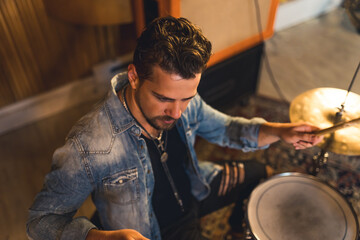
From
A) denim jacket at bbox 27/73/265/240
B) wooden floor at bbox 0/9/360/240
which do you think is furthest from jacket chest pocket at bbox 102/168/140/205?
wooden floor at bbox 0/9/360/240

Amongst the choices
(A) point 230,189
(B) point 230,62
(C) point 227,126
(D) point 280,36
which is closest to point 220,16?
(B) point 230,62

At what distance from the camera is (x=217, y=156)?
7.12 feet

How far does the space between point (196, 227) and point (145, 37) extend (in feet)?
2.62

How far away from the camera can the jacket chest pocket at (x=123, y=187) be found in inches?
44.3

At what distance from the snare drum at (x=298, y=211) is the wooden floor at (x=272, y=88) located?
448mm

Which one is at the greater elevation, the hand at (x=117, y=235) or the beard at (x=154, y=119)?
the beard at (x=154, y=119)

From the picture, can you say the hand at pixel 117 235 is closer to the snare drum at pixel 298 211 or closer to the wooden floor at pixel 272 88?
the snare drum at pixel 298 211

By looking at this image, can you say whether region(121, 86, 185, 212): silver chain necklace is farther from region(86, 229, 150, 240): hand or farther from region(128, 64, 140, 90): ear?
region(86, 229, 150, 240): hand

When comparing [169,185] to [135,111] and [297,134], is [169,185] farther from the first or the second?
[297,134]

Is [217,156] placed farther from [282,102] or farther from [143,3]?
[143,3]

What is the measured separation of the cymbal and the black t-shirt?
1.53 ft

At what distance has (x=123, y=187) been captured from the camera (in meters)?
1.15

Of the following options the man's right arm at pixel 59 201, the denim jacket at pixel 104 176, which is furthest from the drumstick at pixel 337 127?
the man's right arm at pixel 59 201

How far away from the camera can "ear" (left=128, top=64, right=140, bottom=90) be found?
40.8 inches
